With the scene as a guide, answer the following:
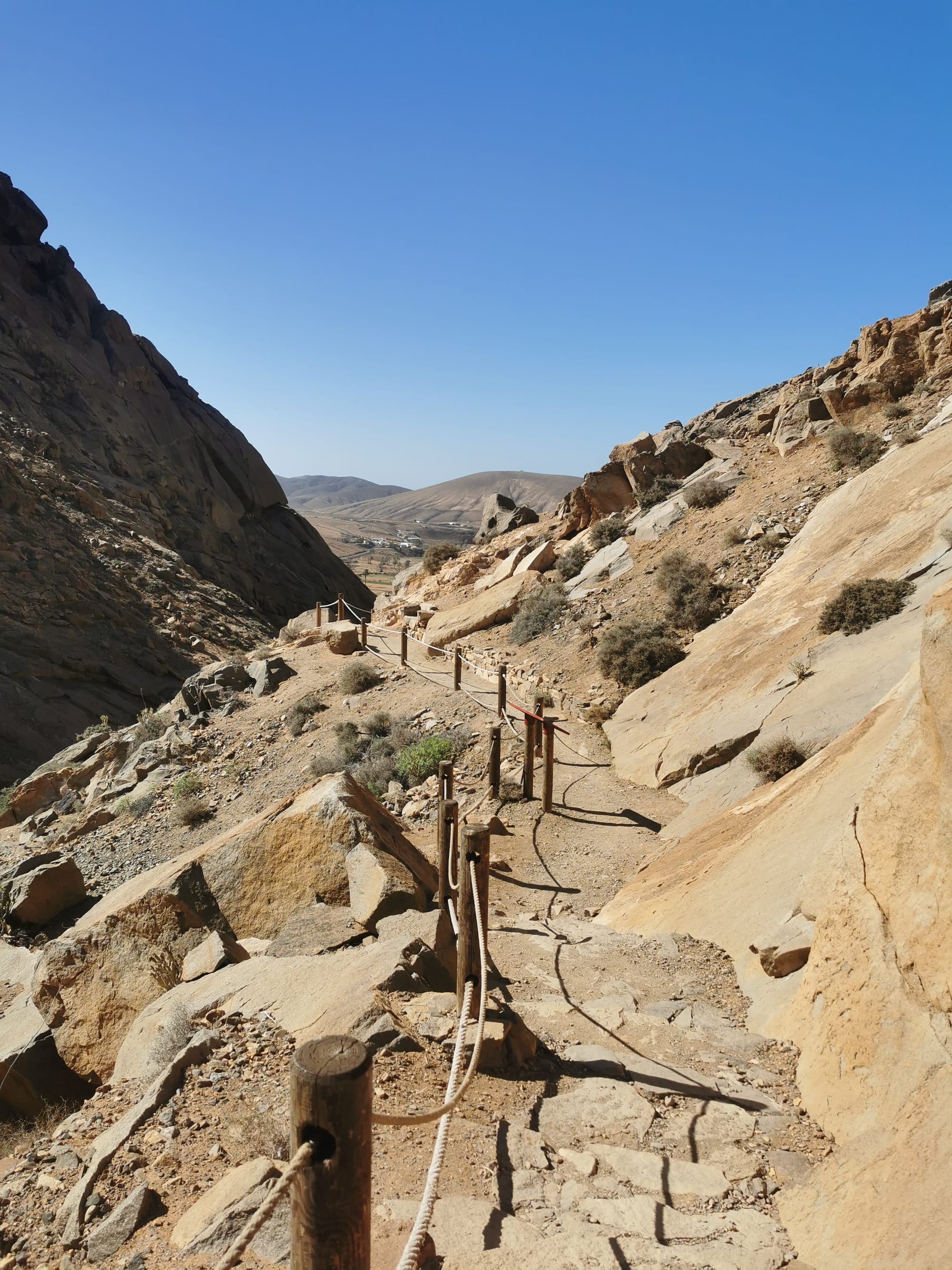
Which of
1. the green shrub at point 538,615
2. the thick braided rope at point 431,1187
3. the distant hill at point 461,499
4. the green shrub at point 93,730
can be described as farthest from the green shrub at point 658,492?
the distant hill at point 461,499

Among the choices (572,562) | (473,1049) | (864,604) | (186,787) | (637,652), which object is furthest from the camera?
(572,562)

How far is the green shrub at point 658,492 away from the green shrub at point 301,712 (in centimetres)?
1017

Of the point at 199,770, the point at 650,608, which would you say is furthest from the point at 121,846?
the point at 650,608

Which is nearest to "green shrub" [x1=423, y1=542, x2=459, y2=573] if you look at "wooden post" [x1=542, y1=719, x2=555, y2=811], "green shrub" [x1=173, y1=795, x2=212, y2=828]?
"green shrub" [x1=173, y1=795, x2=212, y2=828]

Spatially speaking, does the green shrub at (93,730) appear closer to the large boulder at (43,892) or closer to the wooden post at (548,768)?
the large boulder at (43,892)

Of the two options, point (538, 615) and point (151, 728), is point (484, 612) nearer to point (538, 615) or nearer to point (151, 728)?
point (538, 615)

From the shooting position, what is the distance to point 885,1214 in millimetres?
2646

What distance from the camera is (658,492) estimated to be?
70.1 feet

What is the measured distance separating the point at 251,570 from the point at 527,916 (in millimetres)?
33503

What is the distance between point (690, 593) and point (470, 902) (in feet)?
38.0

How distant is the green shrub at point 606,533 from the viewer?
20.8 meters

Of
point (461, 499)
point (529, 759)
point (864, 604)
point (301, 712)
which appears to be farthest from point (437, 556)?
point (461, 499)

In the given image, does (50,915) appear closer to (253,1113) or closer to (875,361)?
(253,1113)

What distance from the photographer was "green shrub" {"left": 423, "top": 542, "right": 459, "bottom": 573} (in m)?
29.0
